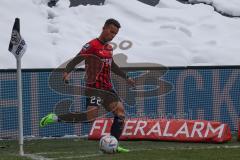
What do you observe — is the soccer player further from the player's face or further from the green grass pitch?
the green grass pitch

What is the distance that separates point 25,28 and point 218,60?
4.49 m

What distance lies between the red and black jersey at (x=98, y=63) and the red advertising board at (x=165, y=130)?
1919 mm

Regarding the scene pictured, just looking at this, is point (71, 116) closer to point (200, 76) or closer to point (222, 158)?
point (200, 76)

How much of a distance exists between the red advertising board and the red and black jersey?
1919 mm

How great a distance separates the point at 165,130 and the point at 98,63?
2186 mm

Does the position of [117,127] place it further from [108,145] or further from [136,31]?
[136,31]

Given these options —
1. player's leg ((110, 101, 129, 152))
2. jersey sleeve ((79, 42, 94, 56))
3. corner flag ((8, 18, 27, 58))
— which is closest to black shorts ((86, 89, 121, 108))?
player's leg ((110, 101, 129, 152))

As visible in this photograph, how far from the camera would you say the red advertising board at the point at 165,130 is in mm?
9914

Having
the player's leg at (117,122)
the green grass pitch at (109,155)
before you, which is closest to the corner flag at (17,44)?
the green grass pitch at (109,155)

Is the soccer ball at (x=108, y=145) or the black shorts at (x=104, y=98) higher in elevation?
the black shorts at (x=104, y=98)

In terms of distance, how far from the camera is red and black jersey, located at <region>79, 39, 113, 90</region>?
8.42 m

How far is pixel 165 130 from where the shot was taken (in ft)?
33.3

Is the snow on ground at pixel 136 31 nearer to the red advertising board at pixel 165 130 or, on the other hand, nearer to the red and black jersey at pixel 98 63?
the red advertising board at pixel 165 130

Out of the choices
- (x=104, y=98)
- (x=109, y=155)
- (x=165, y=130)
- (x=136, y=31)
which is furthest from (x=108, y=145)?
(x=136, y=31)
